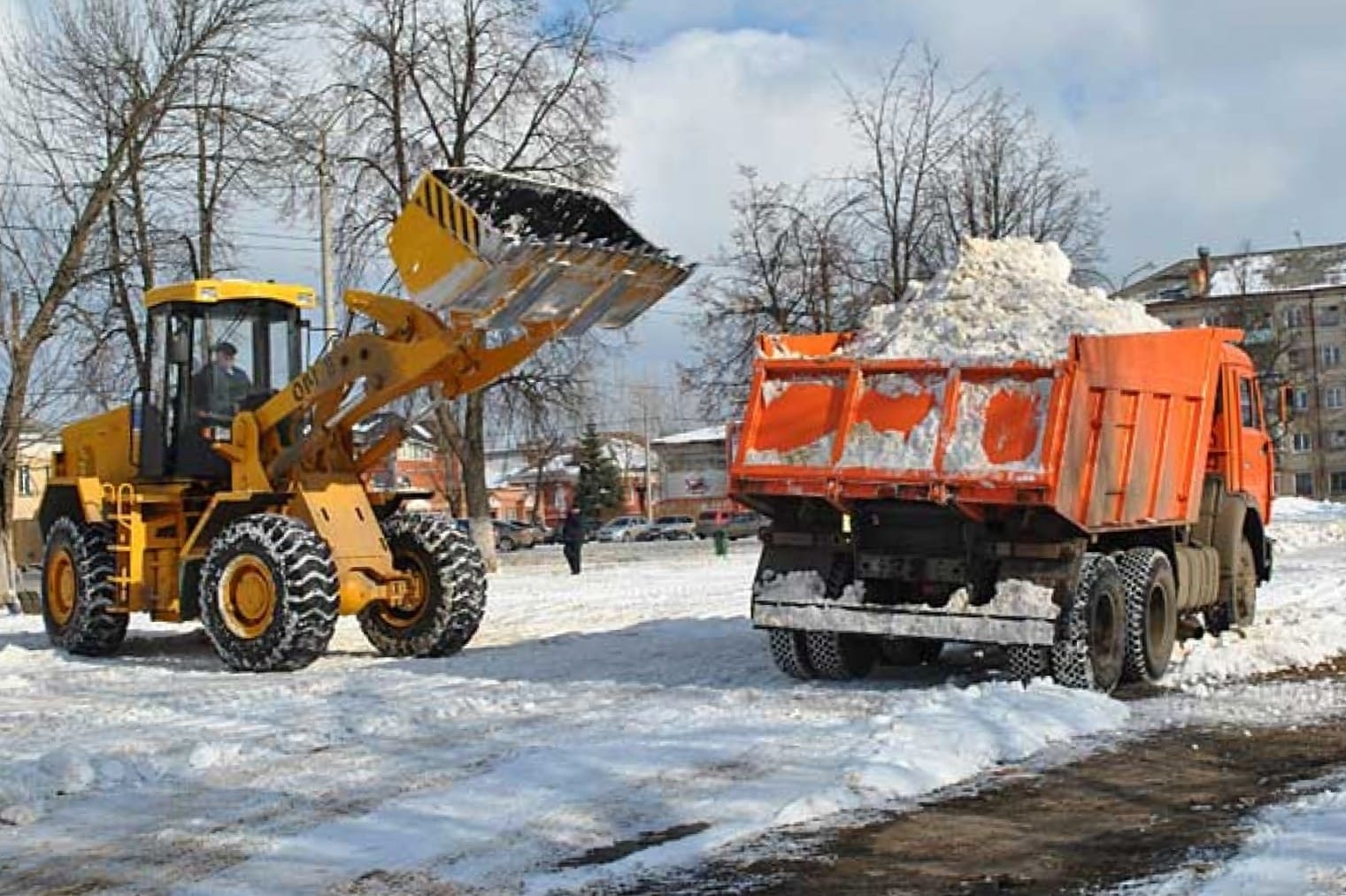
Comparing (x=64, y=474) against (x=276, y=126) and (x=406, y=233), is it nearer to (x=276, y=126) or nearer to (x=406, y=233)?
(x=406, y=233)

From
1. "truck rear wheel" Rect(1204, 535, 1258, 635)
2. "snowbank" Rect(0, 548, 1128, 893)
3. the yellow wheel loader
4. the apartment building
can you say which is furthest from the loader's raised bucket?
the apartment building

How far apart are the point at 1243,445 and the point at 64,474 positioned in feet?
36.0

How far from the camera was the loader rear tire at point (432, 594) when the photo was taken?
14.6m

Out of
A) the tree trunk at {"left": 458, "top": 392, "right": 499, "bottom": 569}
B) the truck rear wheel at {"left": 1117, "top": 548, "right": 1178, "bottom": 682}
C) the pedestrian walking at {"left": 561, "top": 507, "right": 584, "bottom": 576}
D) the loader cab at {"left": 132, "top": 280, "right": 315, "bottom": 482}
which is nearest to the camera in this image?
the truck rear wheel at {"left": 1117, "top": 548, "right": 1178, "bottom": 682}

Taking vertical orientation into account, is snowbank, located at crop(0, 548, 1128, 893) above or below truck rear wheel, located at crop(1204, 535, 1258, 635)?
below

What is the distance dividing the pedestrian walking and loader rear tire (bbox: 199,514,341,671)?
1599 cm

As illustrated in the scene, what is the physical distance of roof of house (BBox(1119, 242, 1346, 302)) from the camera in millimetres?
95562

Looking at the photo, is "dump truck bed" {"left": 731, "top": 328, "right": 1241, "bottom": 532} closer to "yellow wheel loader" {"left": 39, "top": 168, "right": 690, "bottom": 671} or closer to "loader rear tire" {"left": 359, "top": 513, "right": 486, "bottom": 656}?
"yellow wheel loader" {"left": 39, "top": 168, "right": 690, "bottom": 671}

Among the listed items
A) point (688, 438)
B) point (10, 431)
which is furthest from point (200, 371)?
point (688, 438)

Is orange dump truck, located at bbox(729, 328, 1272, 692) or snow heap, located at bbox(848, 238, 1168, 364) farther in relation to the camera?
snow heap, located at bbox(848, 238, 1168, 364)

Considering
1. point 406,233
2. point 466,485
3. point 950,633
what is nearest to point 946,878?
point 950,633

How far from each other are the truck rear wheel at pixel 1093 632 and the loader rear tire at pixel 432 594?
551cm

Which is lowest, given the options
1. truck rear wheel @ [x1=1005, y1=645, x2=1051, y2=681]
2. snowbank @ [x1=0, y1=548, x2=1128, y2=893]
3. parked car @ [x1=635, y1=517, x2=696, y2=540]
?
parked car @ [x1=635, y1=517, x2=696, y2=540]

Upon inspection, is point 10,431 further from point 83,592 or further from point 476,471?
point 83,592
